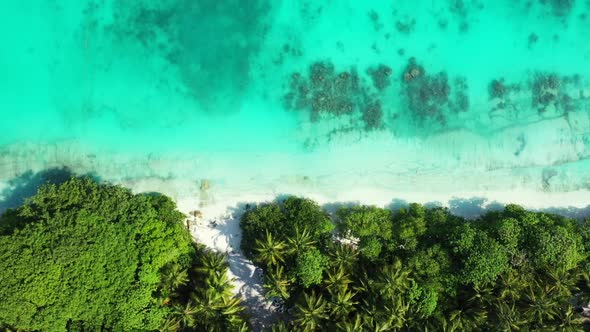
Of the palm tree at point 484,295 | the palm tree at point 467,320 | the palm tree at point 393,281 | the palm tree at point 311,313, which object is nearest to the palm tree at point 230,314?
the palm tree at point 311,313

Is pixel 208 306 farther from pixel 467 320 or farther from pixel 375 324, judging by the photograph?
pixel 467 320

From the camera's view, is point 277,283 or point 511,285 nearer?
point 277,283

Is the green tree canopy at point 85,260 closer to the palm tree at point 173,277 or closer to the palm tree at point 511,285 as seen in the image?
the palm tree at point 173,277

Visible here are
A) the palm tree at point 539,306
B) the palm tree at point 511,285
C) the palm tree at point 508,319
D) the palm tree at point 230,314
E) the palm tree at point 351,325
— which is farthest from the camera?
the palm tree at point 511,285

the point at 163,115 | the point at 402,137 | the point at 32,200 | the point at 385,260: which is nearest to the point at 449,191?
the point at 402,137

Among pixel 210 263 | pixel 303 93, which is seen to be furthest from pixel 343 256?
pixel 303 93

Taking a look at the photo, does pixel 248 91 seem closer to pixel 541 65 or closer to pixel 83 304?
pixel 83 304
